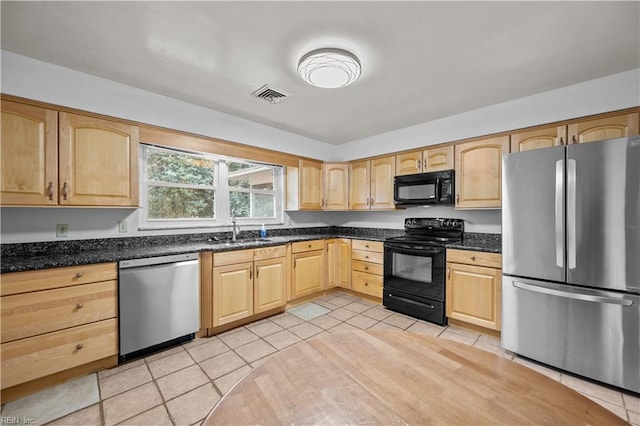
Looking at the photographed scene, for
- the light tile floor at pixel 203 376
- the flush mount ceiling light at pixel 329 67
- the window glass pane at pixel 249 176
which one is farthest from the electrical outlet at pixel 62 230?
the flush mount ceiling light at pixel 329 67

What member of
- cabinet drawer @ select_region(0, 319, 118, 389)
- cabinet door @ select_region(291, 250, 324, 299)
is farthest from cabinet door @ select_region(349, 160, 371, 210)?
cabinet drawer @ select_region(0, 319, 118, 389)

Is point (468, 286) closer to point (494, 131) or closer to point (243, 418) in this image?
point (494, 131)

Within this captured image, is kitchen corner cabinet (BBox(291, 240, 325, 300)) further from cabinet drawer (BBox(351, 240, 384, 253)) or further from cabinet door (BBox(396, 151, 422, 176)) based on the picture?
cabinet door (BBox(396, 151, 422, 176))

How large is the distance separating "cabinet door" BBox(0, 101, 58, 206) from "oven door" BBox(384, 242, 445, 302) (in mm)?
3435

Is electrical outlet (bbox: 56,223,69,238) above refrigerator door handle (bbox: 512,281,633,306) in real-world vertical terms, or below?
above

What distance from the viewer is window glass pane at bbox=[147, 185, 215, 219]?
2994mm

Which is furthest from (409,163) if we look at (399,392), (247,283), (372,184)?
(399,392)

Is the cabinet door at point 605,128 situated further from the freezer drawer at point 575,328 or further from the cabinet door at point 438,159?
the freezer drawer at point 575,328

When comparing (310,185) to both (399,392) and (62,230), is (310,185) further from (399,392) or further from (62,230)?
(399,392)

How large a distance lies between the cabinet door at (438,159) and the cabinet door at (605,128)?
3.60 feet

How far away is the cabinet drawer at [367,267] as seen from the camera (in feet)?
12.2

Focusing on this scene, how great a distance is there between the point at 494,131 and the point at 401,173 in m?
1.17

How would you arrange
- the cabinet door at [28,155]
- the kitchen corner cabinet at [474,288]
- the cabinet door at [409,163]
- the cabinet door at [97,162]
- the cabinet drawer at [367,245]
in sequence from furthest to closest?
the cabinet drawer at [367,245]
the cabinet door at [409,163]
the kitchen corner cabinet at [474,288]
the cabinet door at [97,162]
the cabinet door at [28,155]

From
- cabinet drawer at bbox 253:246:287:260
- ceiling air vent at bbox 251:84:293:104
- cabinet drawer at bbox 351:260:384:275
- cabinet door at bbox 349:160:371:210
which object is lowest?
cabinet drawer at bbox 351:260:384:275
